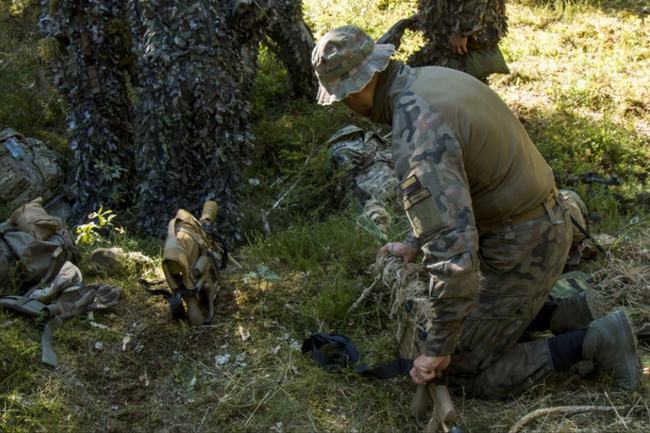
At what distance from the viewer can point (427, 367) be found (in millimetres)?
3016

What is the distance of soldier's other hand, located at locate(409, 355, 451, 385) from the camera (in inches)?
118

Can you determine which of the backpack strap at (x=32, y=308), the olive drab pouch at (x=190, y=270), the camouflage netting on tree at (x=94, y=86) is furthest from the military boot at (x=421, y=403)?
the camouflage netting on tree at (x=94, y=86)

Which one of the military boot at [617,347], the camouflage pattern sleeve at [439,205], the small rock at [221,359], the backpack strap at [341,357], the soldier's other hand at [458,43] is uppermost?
the camouflage pattern sleeve at [439,205]

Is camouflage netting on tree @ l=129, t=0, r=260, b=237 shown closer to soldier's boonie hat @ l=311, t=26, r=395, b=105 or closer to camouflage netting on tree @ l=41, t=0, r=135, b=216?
camouflage netting on tree @ l=41, t=0, r=135, b=216

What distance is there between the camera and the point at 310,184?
6.28 m

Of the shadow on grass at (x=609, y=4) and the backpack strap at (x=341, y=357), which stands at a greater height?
the backpack strap at (x=341, y=357)

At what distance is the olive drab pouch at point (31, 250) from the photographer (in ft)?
13.6

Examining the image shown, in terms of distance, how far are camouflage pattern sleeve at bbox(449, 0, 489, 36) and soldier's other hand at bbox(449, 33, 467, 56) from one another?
4 centimetres

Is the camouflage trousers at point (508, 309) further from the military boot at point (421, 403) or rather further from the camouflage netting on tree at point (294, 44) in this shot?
the camouflage netting on tree at point (294, 44)

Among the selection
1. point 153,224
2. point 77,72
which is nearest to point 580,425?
point 153,224

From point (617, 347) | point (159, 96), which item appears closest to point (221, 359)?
point (617, 347)

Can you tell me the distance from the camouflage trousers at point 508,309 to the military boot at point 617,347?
0.71 feet

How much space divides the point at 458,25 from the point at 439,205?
4.46 m

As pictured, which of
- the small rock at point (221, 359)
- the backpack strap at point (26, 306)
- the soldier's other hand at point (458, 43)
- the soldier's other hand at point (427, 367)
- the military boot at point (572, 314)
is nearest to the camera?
the soldier's other hand at point (427, 367)
